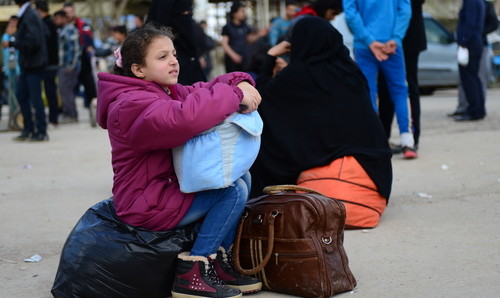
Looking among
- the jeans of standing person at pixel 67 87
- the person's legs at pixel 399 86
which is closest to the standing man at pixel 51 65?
the jeans of standing person at pixel 67 87

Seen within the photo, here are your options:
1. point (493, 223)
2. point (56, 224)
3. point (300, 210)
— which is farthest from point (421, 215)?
point (56, 224)

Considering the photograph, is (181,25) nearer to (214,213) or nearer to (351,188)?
(351,188)

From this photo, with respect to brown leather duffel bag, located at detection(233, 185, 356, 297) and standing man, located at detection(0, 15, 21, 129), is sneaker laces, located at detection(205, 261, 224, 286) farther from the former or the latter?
standing man, located at detection(0, 15, 21, 129)

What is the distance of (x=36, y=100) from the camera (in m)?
10.4

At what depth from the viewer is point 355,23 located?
7.65m

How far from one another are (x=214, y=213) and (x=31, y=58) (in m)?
7.24

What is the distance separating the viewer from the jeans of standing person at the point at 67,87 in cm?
1373

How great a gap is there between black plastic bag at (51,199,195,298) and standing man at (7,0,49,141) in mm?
6999

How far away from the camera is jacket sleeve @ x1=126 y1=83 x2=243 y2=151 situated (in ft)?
11.2

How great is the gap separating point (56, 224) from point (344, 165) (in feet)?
6.31

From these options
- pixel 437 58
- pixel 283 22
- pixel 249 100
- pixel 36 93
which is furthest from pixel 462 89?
pixel 249 100

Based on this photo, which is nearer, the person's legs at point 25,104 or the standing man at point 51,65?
the person's legs at point 25,104

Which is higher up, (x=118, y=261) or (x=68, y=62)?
(x=118, y=261)

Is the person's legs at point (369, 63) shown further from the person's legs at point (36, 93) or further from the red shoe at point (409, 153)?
the person's legs at point (36, 93)
